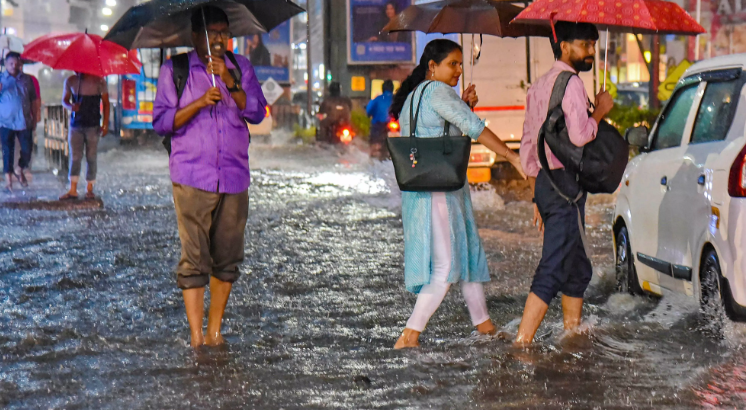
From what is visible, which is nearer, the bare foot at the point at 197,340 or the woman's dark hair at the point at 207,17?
the woman's dark hair at the point at 207,17

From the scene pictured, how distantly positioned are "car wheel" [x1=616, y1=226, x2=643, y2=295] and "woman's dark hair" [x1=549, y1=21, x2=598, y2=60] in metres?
2.28

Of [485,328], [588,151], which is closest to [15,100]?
[485,328]

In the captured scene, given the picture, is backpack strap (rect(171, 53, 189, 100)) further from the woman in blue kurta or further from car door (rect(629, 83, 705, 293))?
car door (rect(629, 83, 705, 293))

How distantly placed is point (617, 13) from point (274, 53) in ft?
132

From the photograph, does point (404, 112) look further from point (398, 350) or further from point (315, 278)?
point (315, 278)

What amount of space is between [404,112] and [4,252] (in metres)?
5.58

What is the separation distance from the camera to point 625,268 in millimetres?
7758

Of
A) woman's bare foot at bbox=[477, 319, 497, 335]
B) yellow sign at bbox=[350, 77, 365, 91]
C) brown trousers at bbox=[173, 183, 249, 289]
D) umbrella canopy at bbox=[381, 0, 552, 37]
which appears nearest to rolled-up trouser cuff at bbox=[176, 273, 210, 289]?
brown trousers at bbox=[173, 183, 249, 289]

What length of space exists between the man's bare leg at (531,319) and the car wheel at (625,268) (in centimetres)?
194

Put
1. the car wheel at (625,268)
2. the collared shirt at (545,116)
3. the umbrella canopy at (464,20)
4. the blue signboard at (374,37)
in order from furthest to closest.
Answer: the blue signboard at (374,37) → the car wheel at (625,268) → the umbrella canopy at (464,20) → the collared shirt at (545,116)

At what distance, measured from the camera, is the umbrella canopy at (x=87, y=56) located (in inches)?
503

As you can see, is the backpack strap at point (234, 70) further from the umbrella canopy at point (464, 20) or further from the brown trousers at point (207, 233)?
the umbrella canopy at point (464, 20)

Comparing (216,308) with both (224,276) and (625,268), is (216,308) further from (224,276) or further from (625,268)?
(625,268)

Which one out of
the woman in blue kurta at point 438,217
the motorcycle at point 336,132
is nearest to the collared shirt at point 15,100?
the woman in blue kurta at point 438,217
